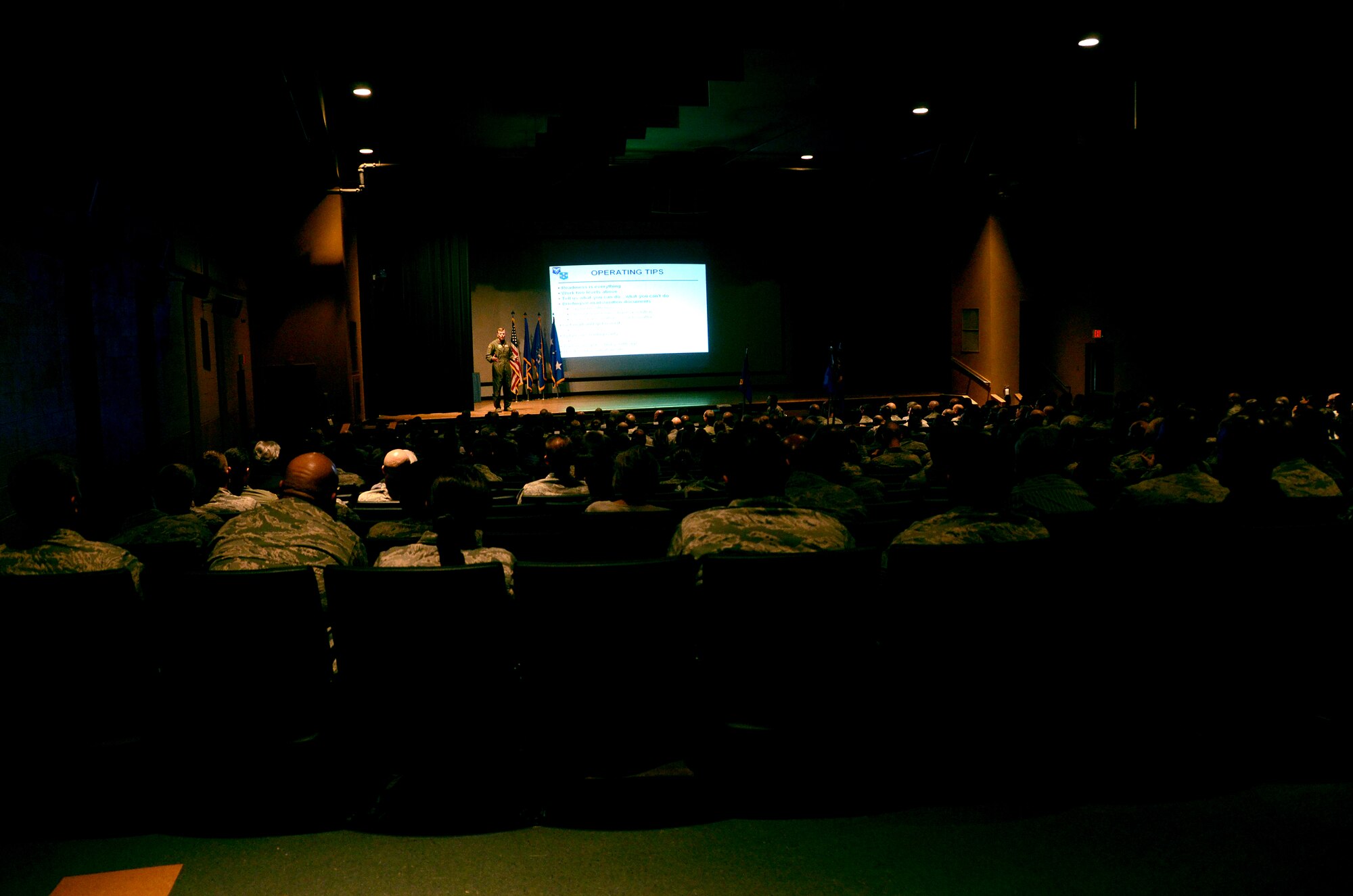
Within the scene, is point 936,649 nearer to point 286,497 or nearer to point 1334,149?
point 286,497

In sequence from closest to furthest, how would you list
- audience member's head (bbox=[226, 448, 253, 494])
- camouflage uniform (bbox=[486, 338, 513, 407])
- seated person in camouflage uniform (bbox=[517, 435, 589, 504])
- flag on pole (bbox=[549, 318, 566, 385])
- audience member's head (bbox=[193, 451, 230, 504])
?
audience member's head (bbox=[193, 451, 230, 504]), seated person in camouflage uniform (bbox=[517, 435, 589, 504]), audience member's head (bbox=[226, 448, 253, 494]), camouflage uniform (bbox=[486, 338, 513, 407]), flag on pole (bbox=[549, 318, 566, 385])

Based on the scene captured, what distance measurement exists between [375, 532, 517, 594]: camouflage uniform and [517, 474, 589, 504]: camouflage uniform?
70.6 inches

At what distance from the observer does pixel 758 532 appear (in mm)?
2684

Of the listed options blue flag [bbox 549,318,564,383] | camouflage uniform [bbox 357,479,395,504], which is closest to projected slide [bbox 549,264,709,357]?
blue flag [bbox 549,318,564,383]

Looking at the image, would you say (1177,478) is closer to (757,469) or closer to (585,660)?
(757,469)

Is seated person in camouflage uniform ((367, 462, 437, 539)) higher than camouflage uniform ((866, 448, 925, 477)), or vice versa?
seated person in camouflage uniform ((367, 462, 437, 539))

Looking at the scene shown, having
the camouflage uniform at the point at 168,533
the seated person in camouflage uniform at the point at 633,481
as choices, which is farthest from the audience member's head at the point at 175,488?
the seated person in camouflage uniform at the point at 633,481

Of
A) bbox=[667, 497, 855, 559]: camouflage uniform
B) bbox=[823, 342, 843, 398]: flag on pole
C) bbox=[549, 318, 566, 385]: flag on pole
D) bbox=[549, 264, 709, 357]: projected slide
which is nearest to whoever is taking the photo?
bbox=[667, 497, 855, 559]: camouflage uniform

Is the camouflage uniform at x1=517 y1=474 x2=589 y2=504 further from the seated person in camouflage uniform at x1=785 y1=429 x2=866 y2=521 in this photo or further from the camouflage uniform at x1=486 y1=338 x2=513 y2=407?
the camouflage uniform at x1=486 y1=338 x2=513 y2=407

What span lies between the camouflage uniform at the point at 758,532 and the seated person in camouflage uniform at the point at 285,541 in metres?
1.02

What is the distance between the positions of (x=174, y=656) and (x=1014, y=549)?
224 cm

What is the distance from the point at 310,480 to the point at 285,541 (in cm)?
40

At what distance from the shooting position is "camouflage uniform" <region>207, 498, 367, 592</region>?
262cm

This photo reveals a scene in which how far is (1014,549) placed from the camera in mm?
2441
